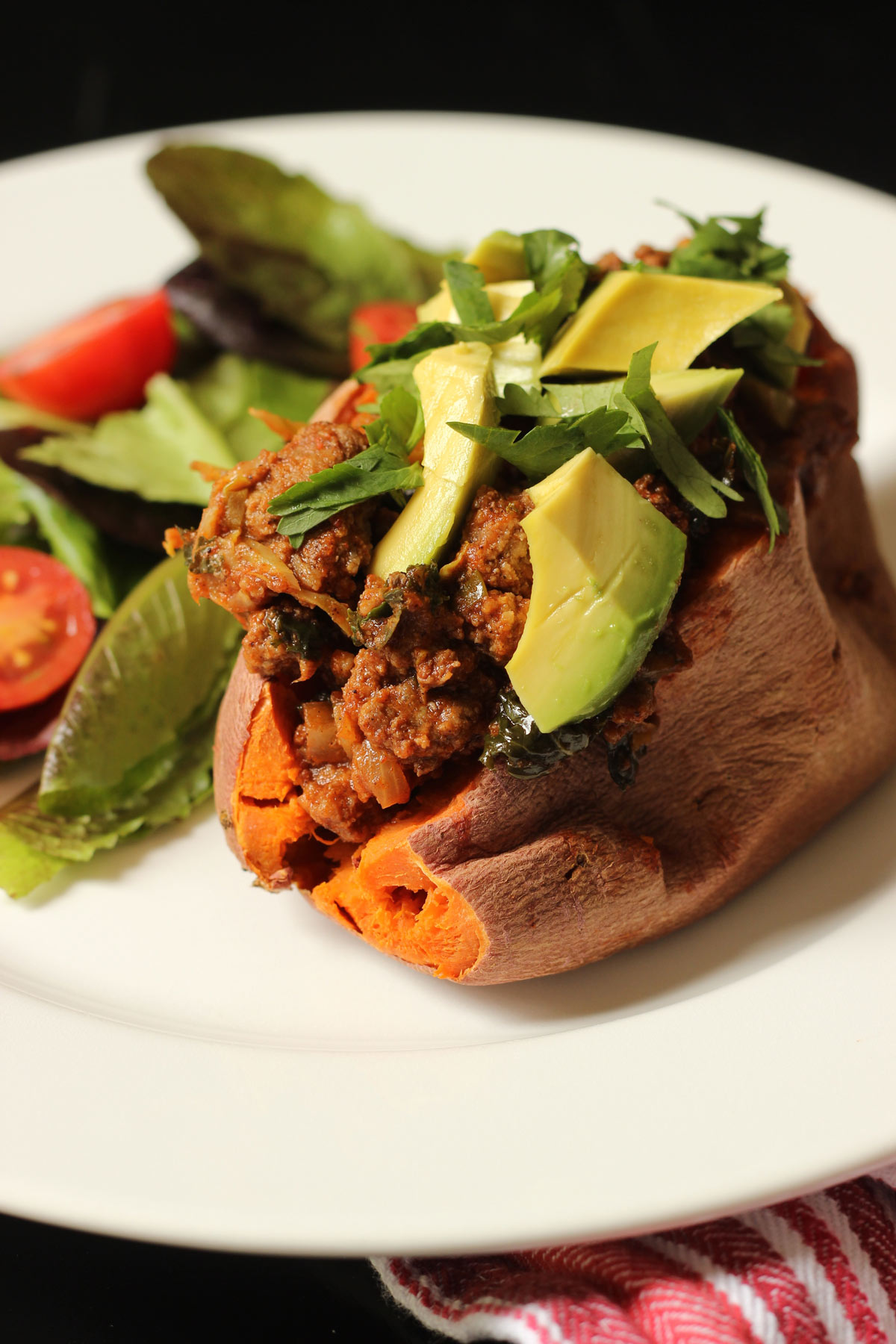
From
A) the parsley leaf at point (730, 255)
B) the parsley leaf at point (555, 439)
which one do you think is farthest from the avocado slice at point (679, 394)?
the parsley leaf at point (730, 255)

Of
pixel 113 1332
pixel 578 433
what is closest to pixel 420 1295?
pixel 113 1332

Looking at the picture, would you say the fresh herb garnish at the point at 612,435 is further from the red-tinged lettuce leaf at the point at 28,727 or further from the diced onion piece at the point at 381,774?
the red-tinged lettuce leaf at the point at 28,727

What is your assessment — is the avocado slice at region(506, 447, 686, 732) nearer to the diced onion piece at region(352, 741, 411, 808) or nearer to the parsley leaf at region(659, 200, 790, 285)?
the diced onion piece at region(352, 741, 411, 808)

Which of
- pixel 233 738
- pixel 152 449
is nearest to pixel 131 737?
pixel 233 738

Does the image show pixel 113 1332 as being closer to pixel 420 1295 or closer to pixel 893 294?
pixel 420 1295

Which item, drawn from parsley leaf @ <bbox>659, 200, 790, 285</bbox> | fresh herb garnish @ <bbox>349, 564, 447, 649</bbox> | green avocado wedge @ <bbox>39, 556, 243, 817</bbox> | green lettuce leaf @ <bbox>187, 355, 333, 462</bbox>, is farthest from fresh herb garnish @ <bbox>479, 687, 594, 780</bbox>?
green lettuce leaf @ <bbox>187, 355, 333, 462</bbox>

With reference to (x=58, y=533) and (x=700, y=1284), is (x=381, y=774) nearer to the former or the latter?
(x=700, y=1284)
